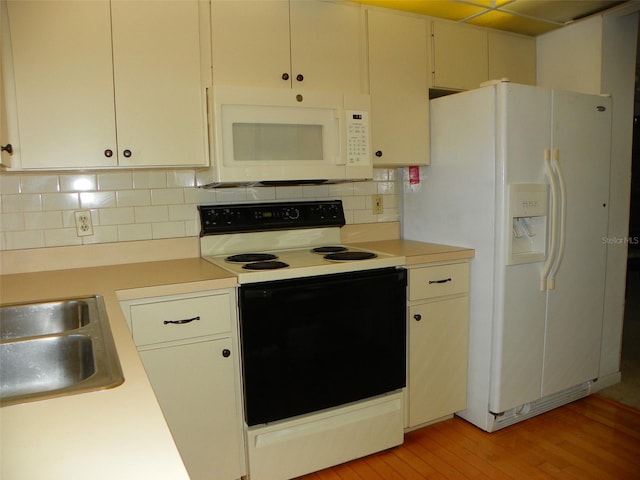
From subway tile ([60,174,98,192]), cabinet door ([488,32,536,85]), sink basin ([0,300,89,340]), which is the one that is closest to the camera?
sink basin ([0,300,89,340])

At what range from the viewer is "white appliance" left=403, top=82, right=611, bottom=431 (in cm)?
227

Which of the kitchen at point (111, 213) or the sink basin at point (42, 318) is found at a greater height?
the kitchen at point (111, 213)

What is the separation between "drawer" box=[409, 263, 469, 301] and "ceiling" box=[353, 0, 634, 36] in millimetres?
1353

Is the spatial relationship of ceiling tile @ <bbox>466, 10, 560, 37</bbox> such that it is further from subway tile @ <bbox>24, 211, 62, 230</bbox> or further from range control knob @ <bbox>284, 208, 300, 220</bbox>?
subway tile @ <bbox>24, 211, 62, 230</bbox>

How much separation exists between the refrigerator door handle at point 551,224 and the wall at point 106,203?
52.9 inches

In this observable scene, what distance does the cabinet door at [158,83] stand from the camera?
75.0 inches

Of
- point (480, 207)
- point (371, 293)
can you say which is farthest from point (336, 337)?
point (480, 207)

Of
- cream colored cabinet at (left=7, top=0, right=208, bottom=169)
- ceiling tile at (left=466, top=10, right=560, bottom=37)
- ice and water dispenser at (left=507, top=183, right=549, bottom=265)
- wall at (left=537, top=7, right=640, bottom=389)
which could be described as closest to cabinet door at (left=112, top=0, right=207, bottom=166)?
cream colored cabinet at (left=7, top=0, right=208, bottom=169)

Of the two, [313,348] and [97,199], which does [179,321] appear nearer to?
[313,348]

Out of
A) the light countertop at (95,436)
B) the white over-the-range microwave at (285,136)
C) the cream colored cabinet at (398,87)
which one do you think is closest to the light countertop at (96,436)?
the light countertop at (95,436)

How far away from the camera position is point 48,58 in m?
1.78

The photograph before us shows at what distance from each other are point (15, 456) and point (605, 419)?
2755 millimetres

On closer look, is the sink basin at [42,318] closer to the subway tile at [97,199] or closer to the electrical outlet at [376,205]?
the subway tile at [97,199]

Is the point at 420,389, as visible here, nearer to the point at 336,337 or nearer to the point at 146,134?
the point at 336,337
